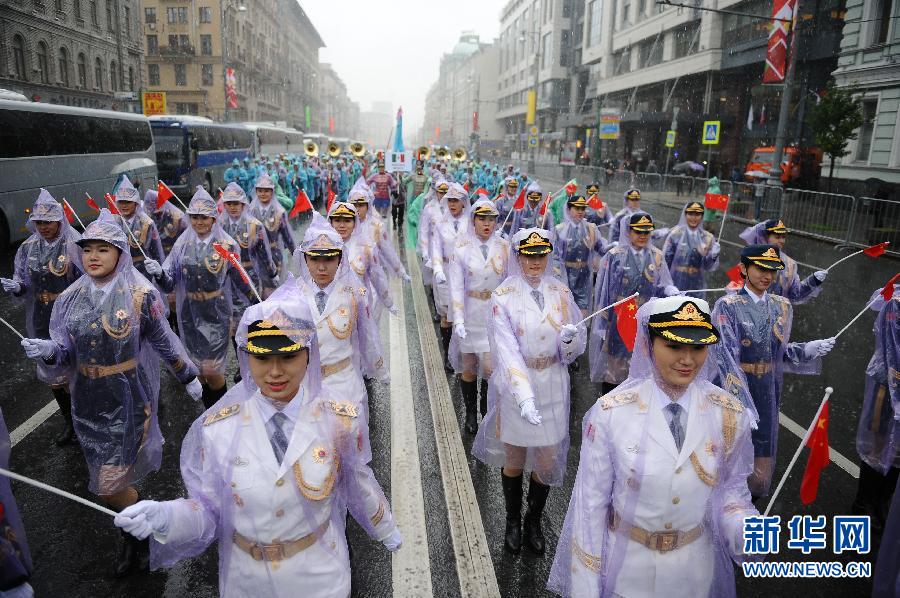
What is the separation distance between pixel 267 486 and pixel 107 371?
231 cm

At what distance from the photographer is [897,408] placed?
442 centimetres

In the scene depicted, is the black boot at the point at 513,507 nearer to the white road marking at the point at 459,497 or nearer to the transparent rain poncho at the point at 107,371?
the white road marking at the point at 459,497

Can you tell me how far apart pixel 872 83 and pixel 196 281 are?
2676 centimetres

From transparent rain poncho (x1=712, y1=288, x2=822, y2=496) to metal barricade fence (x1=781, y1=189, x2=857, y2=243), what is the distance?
15.7 metres

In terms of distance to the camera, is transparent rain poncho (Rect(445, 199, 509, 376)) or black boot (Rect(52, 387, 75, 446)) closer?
black boot (Rect(52, 387, 75, 446))

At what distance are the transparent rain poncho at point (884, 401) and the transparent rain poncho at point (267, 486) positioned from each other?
404 centimetres

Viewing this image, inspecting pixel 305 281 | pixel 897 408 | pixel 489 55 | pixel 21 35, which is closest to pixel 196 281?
pixel 305 281

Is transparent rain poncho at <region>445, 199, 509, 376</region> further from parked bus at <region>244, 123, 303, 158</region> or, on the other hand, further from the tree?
parked bus at <region>244, 123, 303, 158</region>

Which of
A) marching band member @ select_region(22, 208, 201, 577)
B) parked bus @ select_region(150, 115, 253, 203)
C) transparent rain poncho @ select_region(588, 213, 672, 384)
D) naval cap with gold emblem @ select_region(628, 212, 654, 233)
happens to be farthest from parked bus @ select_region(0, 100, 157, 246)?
naval cap with gold emblem @ select_region(628, 212, 654, 233)

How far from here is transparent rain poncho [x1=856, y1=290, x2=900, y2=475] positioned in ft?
14.7

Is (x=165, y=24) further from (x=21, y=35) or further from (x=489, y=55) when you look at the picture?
(x=489, y=55)

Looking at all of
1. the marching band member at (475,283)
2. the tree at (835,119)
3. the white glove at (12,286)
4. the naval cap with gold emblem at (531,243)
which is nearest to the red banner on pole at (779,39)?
the tree at (835,119)

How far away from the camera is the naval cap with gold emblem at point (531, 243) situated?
4270mm

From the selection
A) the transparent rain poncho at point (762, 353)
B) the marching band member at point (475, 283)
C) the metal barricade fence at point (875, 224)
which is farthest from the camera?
the metal barricade fence at point (875, 224)
